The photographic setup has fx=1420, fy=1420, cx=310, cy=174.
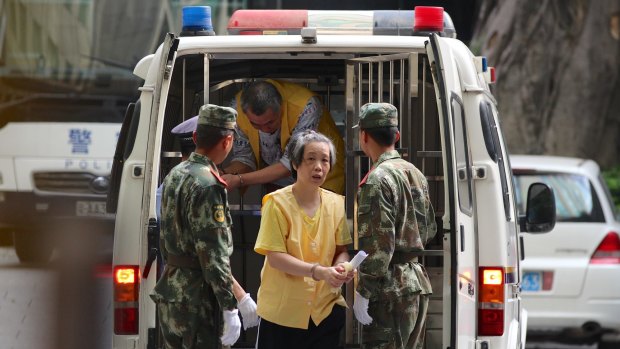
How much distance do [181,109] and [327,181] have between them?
0.95 metres

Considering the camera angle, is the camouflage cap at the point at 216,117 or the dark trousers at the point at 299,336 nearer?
the camouflage cap at the point at 216,117

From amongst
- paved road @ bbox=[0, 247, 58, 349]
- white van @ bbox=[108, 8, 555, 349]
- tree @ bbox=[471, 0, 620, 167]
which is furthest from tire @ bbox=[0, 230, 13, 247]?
white van @ bbox=[108, 8, 555, 349]

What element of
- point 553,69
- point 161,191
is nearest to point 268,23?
point 161,191

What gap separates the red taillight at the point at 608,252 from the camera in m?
10.7

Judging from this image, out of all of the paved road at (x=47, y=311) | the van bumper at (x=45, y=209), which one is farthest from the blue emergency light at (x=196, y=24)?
the van bumper at (x=45, y=209)

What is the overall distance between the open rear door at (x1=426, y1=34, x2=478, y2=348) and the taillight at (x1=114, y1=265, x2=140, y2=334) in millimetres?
1416

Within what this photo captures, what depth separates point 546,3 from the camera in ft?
56.1

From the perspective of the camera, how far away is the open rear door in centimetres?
621

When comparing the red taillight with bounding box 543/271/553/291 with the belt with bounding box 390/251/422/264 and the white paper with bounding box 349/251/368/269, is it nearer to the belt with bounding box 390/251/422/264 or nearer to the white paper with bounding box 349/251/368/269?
the belt with bounding box 390/251/422/264

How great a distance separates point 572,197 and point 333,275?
5038mm

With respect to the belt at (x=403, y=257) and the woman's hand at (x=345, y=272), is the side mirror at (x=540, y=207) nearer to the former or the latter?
the belt at (x=403, y=257)

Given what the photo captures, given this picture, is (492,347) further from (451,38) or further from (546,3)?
(546,3)

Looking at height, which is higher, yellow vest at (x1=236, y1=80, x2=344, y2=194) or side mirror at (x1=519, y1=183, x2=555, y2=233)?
yellow vest at (x1=236, y1=80, x2=344, y2=194)

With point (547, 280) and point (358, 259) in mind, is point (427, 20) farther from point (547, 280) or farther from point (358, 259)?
point (547, 280)
